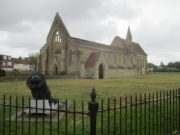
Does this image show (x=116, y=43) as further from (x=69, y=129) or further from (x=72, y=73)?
(x=69, y=129)

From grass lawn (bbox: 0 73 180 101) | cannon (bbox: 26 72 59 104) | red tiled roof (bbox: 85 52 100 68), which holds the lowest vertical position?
grass lawn (bbox: 0 73 180 101)

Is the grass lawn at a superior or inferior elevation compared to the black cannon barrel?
inferior

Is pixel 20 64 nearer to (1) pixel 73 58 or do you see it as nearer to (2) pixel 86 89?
(1) pixel 73 58

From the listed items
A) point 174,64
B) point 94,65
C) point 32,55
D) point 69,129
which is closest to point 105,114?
point 69,129

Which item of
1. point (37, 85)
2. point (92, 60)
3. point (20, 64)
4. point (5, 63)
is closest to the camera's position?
point (37, 85)

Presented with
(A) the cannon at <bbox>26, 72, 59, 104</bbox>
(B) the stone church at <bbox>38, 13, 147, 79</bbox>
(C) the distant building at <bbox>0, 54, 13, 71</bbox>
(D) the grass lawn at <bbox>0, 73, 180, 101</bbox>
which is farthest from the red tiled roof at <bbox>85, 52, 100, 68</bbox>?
(C) the distant building at <bbox>0, 54, 13, 71</bbox>

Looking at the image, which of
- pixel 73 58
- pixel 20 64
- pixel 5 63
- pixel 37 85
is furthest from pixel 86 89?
pixel 20 64

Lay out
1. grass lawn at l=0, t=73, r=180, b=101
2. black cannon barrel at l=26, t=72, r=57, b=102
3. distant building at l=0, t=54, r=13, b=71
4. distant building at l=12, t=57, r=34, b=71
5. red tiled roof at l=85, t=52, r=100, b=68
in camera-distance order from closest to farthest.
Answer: black cannon barrel at l=26, t=72, r=57, b=102 < grass lawn at l=0, t=73, r=180, b=101 < red tiled roof at l=85, t=52, r=100, b=68 < distant building at l=0, t=54, r=13, b=71 < distant building at l=12, t=57, r=34, b=71

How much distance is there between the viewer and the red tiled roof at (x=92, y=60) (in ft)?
142

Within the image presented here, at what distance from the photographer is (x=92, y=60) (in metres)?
44.5

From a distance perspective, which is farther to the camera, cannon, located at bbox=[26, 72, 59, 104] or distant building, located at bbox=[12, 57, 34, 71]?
distant building, located at bbox=[12, 57, 34, 71]

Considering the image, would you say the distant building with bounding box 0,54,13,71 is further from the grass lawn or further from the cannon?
the cannon

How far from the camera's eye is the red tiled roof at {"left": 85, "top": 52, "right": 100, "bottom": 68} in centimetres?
4326

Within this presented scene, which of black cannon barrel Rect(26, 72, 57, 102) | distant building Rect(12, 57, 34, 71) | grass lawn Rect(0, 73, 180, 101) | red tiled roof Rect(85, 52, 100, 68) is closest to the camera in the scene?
black cannon barrel Rect(26, 72, 57, 102)
